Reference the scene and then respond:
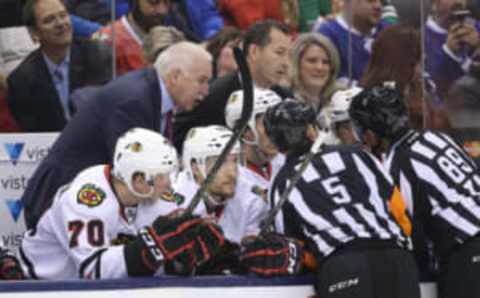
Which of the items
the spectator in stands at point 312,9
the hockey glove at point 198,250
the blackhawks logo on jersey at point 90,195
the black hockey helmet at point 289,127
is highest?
the black hockey helmet at point 289,127

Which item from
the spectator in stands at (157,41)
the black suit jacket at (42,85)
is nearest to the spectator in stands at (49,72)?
the black suit jacket at (42,85)

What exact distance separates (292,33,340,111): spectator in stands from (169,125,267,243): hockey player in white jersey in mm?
1298

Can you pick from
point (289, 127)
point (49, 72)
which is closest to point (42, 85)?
point (49, 72)

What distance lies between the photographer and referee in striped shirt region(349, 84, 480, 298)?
5957mm

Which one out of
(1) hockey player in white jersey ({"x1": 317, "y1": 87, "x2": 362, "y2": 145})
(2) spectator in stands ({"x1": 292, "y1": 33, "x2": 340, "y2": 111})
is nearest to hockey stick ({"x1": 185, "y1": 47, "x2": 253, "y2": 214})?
(1) hockey player in white jersey ({"x1": 317, "y1": 87, "x2": 362, "y2": 145})

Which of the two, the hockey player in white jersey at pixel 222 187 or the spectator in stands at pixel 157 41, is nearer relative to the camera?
the hockey player in white jersey at pixel 222 187

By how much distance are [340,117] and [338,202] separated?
1551mm

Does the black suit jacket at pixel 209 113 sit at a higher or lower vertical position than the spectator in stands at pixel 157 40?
lower

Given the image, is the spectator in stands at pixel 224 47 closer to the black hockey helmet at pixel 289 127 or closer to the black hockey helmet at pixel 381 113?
the black hockey helmet at pixel 381 113

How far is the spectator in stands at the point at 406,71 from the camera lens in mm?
7758

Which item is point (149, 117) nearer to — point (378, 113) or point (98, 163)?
point (98, 163)

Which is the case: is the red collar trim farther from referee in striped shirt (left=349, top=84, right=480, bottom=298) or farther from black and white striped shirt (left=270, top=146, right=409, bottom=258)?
black and white striped shirt (left=270, top=146, right=409, bottom=258)

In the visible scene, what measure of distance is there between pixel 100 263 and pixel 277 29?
2.33 m

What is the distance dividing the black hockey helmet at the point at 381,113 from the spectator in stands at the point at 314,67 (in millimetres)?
1619
